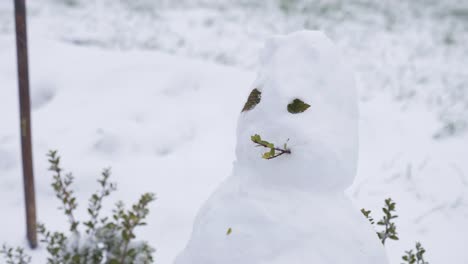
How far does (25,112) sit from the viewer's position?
180 cm

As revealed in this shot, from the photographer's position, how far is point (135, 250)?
3.21 feet

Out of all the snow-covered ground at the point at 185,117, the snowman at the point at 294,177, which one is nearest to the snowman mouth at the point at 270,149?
the snowman at the point at 294,177

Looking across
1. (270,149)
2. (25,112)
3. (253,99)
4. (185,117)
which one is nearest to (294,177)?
(270,149)

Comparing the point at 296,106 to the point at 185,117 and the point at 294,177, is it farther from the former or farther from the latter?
the point at 185,117

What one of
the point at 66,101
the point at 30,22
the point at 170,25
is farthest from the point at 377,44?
the point at 30,22

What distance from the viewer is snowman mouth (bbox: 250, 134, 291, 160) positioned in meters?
1.03

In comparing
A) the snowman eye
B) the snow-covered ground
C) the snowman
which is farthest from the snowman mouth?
the snow-covered ground

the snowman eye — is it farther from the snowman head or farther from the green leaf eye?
the green leaf eye

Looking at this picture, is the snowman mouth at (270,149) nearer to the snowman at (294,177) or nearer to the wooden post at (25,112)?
the snowman at (294,177)

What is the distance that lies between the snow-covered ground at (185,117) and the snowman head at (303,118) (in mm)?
1114

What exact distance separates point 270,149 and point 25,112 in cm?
129

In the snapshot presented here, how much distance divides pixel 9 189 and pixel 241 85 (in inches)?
84.0

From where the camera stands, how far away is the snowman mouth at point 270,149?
103 cm

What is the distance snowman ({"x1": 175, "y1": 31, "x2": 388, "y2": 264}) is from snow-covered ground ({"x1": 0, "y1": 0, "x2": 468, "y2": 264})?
103 cm
